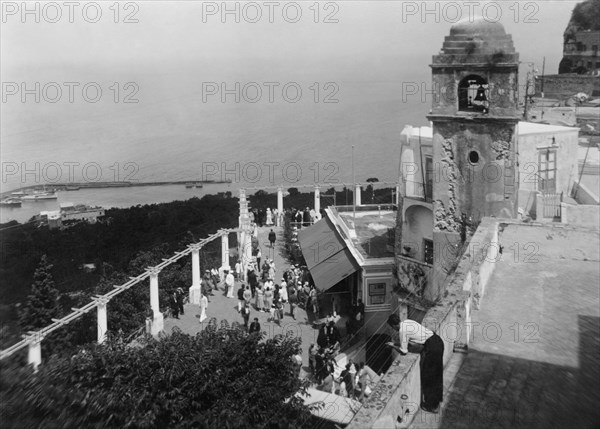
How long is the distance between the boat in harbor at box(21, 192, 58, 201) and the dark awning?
18.9 m

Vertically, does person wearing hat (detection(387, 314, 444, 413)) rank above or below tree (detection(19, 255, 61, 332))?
above

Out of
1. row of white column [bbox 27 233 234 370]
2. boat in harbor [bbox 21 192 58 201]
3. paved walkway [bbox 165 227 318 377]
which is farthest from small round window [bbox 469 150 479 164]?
boat in harbor [bbox 21 192 58 201]

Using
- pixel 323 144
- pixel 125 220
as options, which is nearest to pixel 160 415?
pixel 125 220

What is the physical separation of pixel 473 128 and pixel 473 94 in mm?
934

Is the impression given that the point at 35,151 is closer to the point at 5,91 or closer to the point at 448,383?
the point at 5,91

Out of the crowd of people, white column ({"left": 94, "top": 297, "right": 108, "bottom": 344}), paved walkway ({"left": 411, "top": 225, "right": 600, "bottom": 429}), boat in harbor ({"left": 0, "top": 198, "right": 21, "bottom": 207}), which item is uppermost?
paved walkway ({"left": 411, "top": 225, "right": 600, "bottom": 429})

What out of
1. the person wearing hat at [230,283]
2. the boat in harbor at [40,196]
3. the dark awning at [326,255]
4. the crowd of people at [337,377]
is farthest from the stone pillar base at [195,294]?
the boat in harbor at [40,196]

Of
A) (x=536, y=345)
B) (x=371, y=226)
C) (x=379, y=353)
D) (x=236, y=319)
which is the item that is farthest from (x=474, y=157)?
(x=536, y=345)

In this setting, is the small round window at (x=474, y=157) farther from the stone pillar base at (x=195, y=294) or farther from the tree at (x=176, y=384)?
the stone pillar base at (x=195, y=294)

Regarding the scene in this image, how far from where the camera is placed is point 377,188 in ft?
140

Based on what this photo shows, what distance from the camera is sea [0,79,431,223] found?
43.2m

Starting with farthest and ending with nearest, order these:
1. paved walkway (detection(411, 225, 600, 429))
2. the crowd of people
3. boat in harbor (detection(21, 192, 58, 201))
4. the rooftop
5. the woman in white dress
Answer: boat in harbor (detection(21, 192, 58, 201)) → the rooftop → the woman in white dress → the crowd of people → paved walkway (detection(411, 225, 600, 429))

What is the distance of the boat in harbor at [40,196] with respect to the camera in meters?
36.8

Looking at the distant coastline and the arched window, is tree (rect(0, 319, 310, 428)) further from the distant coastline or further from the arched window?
the distant coastline
